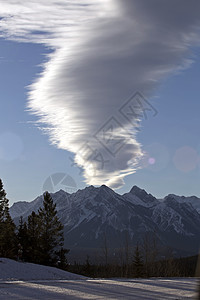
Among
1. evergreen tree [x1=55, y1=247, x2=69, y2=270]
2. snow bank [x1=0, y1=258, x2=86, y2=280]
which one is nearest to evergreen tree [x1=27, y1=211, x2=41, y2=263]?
evergreen tree [x1=55, y1=247, x2=69, y2=270]

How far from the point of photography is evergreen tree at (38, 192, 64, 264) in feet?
193

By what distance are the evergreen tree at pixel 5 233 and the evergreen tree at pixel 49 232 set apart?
13.4 ft

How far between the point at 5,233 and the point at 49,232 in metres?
6.35

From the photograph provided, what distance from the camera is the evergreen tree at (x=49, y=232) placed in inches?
2319

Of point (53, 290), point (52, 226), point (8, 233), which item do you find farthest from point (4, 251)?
point (53, 290)

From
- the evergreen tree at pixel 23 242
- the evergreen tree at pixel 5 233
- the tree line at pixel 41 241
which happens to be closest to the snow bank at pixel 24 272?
the evergreen tree at pixel 5 233

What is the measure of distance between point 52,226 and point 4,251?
23.5ft

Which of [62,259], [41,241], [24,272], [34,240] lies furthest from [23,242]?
[24,272]

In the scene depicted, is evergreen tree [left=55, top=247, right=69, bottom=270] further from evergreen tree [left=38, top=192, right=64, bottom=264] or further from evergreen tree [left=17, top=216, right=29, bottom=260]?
evergreen tree [left=17, top=216, right=29, bottom=260]

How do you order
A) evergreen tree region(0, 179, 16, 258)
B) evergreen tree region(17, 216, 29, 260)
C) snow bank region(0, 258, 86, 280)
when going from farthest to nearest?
evergreen tree region(17, 216, 29, 260)
evergreen tree region(0, 179, 16, 258)
snow bank region(0, 258, 86, 280)

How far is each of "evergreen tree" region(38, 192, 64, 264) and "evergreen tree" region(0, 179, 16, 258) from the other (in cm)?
407

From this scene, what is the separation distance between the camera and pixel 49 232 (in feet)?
197

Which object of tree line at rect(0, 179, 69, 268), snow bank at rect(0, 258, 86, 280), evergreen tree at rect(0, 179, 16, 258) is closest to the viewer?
snow bank at rect(0, 258, 86, 280)

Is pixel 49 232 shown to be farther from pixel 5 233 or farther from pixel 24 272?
pixel 24 272
